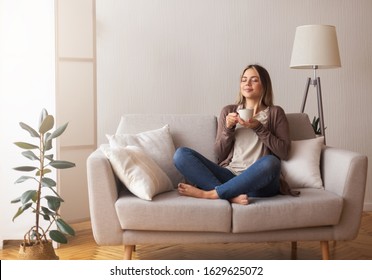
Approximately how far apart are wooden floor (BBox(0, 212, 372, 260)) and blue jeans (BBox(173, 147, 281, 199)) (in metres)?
0.53

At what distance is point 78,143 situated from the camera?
377 centimetres

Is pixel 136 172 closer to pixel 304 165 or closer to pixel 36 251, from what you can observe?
pixel 36 251

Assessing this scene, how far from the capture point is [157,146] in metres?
2.97

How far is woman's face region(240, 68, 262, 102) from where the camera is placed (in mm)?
3090

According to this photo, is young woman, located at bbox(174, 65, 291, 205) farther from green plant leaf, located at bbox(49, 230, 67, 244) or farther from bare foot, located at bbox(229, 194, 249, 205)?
green plant leaf, located at bbox(49, 230, 67, 244)

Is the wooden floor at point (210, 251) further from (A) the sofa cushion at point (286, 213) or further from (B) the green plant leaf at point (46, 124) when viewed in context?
(B) the green plant leaf at point (46, 124)

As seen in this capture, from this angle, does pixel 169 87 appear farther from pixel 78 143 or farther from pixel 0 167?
pixel 0 167

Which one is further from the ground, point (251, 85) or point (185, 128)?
point (251, 85)

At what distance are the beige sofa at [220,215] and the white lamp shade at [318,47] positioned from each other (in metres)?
1.12

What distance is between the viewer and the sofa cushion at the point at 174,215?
2.53 m

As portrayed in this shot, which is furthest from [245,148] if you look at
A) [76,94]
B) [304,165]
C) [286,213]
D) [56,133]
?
[76,94]

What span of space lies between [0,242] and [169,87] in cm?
182

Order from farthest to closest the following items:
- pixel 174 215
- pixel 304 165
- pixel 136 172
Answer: pixel 304 165 → pixel 136 172 → pixel 174 215

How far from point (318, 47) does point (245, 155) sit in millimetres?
1139
